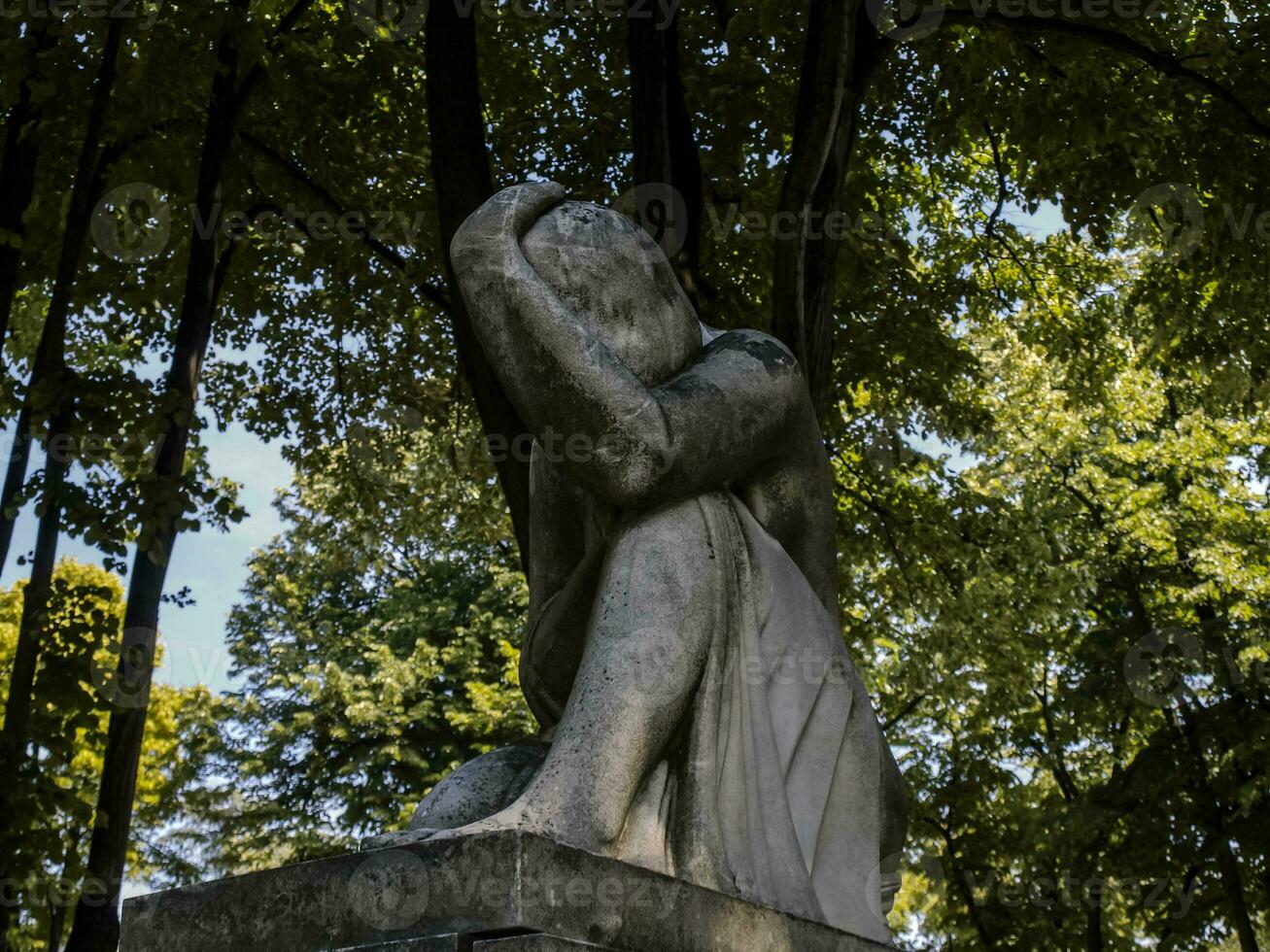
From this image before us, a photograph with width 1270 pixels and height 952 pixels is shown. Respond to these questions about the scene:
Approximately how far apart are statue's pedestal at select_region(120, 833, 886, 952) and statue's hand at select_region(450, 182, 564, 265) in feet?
4.67

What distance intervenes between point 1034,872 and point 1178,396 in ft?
22.0

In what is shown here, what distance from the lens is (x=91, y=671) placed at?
9.67 meters

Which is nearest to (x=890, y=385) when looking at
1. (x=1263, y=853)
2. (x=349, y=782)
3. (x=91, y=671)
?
(x=1263, y=853)

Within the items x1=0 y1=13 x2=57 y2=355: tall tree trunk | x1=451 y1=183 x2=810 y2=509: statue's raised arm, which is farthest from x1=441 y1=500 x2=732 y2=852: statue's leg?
x1=0 y1=13 x2=57 y2=355: tall tree trunk

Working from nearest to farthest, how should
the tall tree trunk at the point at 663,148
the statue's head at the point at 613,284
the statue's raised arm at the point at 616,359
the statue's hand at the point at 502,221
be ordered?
1. the statue's raised arm at the point at 616,359
2. the statue's hand at the point at 502,221
3. the statue's head at the point at 613,284
4. the tall tree trunk at the point at 663,148

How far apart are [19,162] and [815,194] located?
562 cm

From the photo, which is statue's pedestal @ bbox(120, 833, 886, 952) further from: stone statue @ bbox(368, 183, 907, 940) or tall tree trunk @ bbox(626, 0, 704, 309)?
tall tree trunk @ bbox(626, 0, 704, 309)

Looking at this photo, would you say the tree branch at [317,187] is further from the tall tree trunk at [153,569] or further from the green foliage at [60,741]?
the green foliage at [60,741]

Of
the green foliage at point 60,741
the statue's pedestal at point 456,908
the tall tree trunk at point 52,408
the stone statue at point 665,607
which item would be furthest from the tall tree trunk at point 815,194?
the statue's pedestal at point 456,908

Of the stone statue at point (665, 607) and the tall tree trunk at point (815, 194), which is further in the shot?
the tall tree trunk at point (815, 194)

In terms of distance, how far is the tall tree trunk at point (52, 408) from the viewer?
368 inches

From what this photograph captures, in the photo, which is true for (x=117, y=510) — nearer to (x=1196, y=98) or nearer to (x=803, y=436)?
(x=803, y=436)

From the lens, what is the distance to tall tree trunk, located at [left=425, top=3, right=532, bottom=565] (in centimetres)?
789

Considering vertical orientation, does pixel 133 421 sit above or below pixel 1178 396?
below
